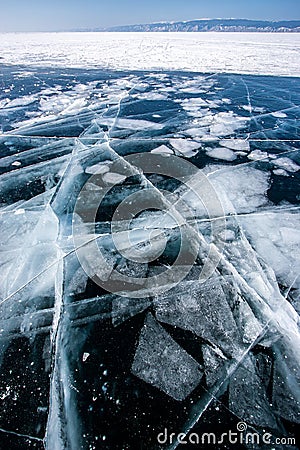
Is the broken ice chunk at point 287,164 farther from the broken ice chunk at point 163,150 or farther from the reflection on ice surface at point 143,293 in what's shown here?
the broken ice chunk at point 163,150

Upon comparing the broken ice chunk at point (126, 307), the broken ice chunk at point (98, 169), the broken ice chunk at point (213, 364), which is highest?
the broken ice chunk at point (98, 169)

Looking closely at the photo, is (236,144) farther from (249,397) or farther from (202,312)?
(249,397)

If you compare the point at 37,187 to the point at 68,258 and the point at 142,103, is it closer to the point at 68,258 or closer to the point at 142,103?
the point at 68,258

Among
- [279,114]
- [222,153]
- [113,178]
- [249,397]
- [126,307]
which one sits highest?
[279,114]

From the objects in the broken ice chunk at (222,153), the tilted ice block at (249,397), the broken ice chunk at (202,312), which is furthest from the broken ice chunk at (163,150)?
the tilted ice block at (249,397)

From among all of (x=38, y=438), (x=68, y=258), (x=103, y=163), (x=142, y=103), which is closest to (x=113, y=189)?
(x=103, y=163)

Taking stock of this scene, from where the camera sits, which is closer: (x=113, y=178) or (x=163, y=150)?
(x=113, y=178)

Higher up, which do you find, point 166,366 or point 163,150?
point 163,150

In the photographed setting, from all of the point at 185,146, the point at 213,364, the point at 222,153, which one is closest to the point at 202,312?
the point at 213,364
